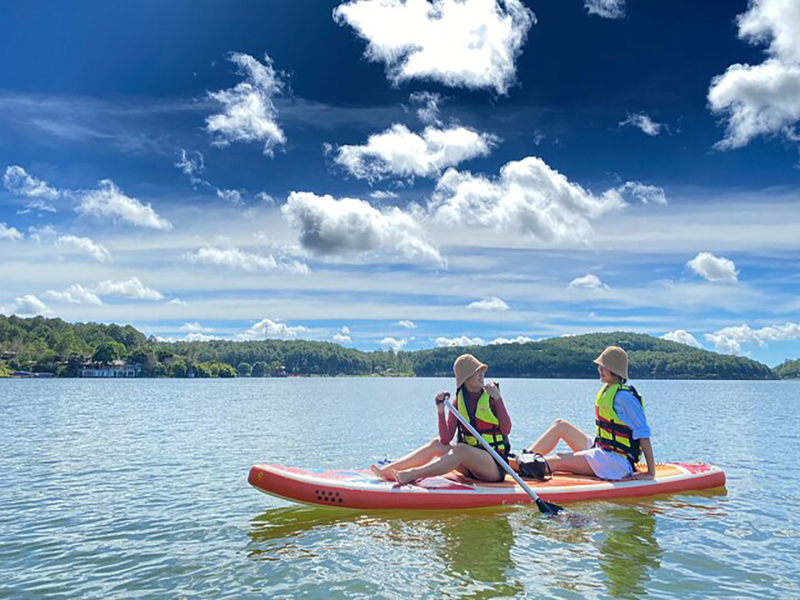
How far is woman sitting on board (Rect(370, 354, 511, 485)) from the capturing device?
9.72 metres

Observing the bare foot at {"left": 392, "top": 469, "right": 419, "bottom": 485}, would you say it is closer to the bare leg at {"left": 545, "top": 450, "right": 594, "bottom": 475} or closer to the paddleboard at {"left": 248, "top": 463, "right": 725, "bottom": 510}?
the paddleboard at {"left": 248, "top": 463, "right": 725, "bottom": 510}

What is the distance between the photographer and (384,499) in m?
9.70

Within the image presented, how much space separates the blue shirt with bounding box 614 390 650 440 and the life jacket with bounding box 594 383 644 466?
7cm

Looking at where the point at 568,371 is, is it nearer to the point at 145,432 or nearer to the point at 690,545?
the point at 145,432

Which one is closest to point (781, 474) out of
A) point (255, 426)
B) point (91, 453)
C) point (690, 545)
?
point (690, 545)

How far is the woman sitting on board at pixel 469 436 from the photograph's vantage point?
9719 mm

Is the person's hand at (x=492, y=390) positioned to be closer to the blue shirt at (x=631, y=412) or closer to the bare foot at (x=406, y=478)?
the bare foot at (x=406, y=478)

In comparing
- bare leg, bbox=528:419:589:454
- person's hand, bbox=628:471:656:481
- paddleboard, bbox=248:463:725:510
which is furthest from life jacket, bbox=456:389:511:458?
person's hand, bbox=628:471:656:481

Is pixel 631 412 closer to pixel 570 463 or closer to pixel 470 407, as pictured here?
pixel 570 463

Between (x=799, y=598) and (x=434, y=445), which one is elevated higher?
(x=434, y=445)

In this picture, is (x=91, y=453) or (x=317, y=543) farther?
(x=91, y=453)

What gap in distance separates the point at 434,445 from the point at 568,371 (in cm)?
16309

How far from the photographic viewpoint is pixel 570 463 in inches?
421

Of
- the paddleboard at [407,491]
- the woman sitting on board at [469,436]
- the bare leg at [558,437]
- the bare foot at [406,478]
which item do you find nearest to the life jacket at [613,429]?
the bare leg at [558,437]
